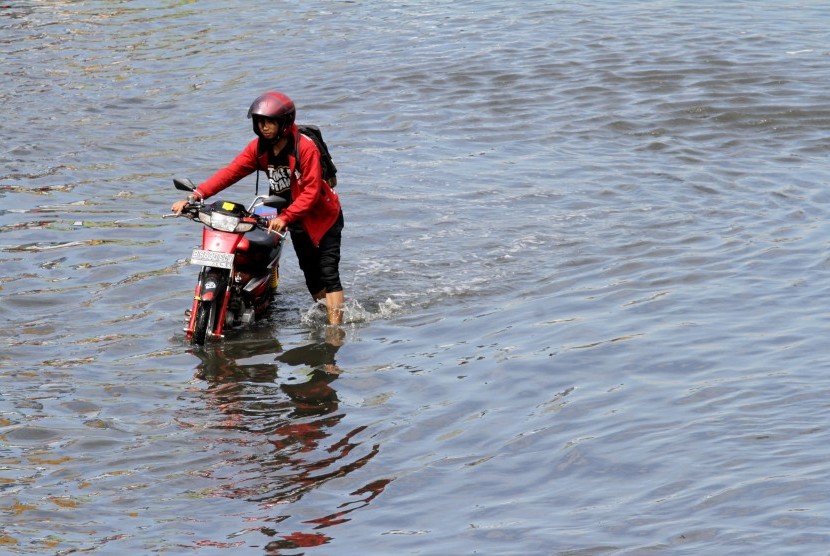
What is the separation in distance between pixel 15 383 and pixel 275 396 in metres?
1.90

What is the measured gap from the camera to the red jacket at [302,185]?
31.3 ft

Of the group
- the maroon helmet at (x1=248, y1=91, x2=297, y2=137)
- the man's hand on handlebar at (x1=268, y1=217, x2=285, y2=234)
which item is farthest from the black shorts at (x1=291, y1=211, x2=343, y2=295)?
the maroon helmet at (x1=248, y1=91, x2=297, y2=137)

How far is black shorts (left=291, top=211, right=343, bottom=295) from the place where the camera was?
10172mm

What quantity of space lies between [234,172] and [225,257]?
2.46 ft

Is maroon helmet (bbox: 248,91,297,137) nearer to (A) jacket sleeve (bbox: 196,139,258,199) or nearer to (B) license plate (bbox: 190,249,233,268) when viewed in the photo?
(A) jacket sleeve (bbox: 196,139,258,199)

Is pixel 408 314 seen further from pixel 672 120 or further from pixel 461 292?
pixel 672 120

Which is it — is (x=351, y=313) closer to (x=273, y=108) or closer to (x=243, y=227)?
(x=243, y=227)

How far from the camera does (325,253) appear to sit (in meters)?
10.2

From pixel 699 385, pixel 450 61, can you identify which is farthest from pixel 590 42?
pixel 699 385

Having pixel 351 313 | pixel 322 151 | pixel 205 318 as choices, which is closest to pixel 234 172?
pixel 322 151

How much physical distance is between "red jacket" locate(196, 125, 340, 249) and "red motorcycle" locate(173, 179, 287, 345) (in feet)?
0.50

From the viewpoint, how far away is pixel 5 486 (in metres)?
7.12

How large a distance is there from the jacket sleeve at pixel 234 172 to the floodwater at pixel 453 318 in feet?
4.13

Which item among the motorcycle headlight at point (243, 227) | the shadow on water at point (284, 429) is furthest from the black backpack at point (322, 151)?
the shadow on water at point (284, 429)
